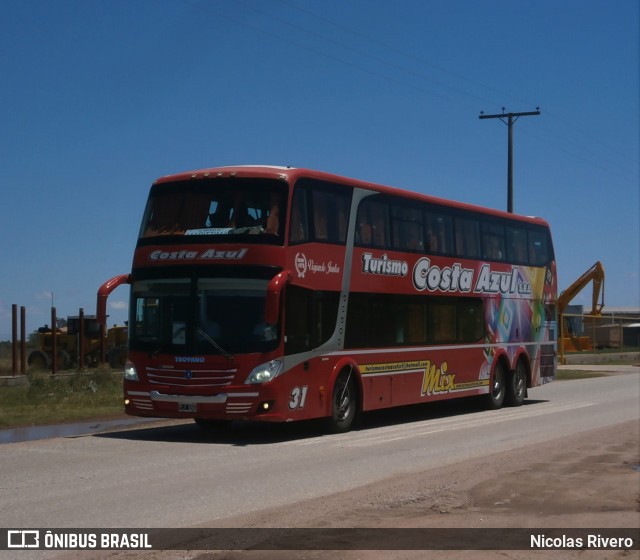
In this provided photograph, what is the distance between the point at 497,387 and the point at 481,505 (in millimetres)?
13592

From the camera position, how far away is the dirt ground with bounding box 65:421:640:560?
322 inches

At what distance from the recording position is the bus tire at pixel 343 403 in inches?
689

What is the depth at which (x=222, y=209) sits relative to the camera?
54.1 feet

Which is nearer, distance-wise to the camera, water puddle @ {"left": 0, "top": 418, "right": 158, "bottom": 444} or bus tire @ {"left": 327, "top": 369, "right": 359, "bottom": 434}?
water puddle @ {"left": 0, "top": 418, "right": 158, "bottom": 444}

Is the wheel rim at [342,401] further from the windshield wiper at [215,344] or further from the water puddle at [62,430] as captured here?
the water puddle at [62,430]

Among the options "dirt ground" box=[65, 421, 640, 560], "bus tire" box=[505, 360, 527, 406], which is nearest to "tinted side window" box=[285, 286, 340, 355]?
"dirt ground" box=[65, 421, 640, 560]

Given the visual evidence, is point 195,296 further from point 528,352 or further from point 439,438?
point 528,352

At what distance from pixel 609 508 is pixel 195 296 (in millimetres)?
7681

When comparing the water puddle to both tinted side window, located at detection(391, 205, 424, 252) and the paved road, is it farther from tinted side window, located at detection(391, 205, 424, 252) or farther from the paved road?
tinted side window, located at detection(391, 205, 424, 252)

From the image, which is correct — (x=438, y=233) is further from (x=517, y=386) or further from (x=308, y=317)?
(x=517, y=386)

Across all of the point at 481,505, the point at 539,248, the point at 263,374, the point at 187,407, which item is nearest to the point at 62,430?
the point at 187,407

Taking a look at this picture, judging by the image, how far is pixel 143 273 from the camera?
16.7 metres

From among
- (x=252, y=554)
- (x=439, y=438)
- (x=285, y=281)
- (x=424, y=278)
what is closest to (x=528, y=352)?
(x=424, y=278)

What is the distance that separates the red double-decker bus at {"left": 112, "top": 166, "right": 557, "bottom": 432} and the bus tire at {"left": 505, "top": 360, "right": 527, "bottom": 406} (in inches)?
165
